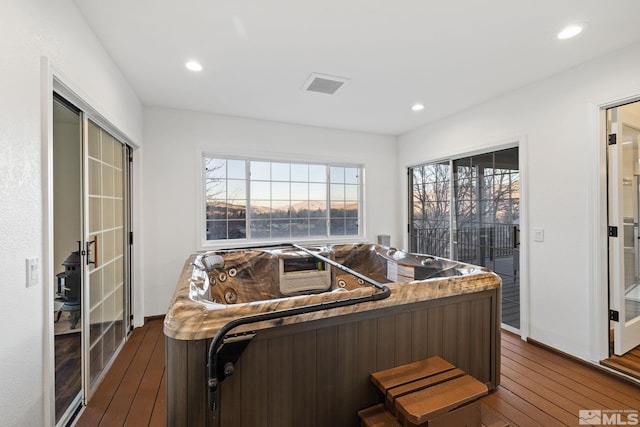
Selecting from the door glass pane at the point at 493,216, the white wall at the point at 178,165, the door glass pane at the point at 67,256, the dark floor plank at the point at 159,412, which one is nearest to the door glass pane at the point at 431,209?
the door glass pane at the point at 493,216

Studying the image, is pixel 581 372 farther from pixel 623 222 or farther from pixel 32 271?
pixel 32 271

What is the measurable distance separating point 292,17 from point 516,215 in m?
2.84

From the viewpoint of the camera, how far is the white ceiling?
1.78 meters

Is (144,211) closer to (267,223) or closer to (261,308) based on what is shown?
(267,223)

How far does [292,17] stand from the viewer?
186 centimetres

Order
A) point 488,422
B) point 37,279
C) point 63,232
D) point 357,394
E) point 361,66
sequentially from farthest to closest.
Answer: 1. point 361,66
2. point 63,232
3. point 488,422
4. point 357,394
5. point 37,279

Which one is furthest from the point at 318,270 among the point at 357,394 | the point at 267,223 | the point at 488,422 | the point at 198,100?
the point at 198,100

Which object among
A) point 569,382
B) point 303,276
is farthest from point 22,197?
point 569,382

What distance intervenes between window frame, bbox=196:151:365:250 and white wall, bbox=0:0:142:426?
2.13m

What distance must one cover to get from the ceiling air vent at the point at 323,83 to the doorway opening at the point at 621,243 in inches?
88.1

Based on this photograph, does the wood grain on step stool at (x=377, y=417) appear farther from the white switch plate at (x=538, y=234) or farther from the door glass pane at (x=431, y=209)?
the door glass pane at (x=431, y=209)

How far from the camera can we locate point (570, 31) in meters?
1.98

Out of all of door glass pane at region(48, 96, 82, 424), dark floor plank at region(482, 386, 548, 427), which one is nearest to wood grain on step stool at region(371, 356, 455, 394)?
dark floor plank at region(482, 386, 548, 427)

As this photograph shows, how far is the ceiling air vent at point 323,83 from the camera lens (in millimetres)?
2674
